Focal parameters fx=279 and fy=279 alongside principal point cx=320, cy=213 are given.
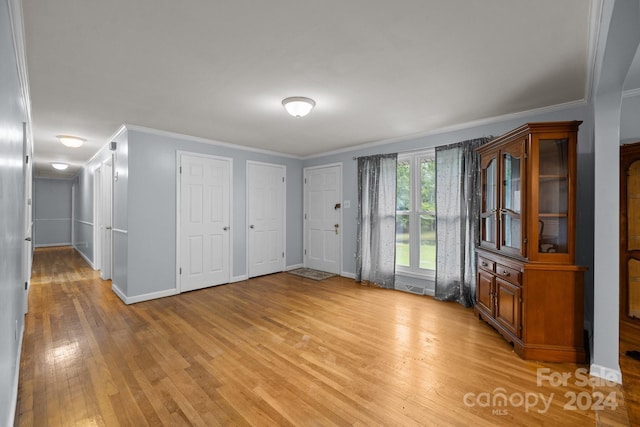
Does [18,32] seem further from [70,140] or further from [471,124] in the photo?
[471,124]

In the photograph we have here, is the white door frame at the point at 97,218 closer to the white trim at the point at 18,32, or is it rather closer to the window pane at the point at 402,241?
the white trim at the point at 18,32

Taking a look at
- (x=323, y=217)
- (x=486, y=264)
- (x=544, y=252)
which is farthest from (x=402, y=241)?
(x=544, y=252)

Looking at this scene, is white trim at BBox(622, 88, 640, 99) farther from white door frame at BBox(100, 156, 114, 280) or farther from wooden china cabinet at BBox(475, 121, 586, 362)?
white door frame at BBox(100, 156, 114, 280)

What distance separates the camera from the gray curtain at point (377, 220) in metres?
4.62

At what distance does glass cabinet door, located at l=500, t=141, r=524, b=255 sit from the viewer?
2643 millimetres

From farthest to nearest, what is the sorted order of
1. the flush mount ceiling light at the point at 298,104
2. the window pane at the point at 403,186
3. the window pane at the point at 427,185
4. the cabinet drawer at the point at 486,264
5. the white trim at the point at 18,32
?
the window pane at the point at 403,186 → the window pane at the point at 427,185 → the cabinet drawer at the point at 486,264 → the flush mount ceiling light at the point at 298,104 → the white trim at the point at 18,32

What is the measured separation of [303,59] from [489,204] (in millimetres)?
2550

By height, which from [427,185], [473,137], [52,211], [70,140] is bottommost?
[52,211]

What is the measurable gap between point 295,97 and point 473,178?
2.52m

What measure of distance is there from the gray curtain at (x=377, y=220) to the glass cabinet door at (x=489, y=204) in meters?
1.45

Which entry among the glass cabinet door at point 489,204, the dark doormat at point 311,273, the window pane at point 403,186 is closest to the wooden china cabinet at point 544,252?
the glass cabinet door at point 489,204

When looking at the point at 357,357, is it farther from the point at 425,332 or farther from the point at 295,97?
the point at 295,97

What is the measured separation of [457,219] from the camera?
12.8 feet

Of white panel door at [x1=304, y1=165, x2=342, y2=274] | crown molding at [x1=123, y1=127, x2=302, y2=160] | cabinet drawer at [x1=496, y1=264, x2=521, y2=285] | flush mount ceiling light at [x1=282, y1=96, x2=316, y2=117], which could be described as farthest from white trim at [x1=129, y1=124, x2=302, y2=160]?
cabinet drawer at [x1=496, y1=264, x2=521, y2=285]
